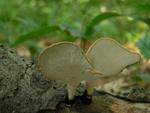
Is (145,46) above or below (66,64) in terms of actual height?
above

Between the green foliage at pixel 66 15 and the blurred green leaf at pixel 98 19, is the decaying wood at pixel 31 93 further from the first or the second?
the green foliage at pixel 66 15

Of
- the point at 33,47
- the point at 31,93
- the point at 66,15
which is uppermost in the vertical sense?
the point at 66,15

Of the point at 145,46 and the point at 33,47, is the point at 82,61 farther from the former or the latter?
the point at 33,47

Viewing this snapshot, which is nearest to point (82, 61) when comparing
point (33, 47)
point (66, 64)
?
point (66, 64)

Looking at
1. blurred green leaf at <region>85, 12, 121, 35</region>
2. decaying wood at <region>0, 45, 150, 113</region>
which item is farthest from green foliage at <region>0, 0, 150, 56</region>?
decaying wood at <region>0, 45, 150, 113</region>

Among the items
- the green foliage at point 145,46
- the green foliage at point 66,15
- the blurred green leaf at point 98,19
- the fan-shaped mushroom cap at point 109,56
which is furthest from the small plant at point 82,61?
the green foliage at point 66,15

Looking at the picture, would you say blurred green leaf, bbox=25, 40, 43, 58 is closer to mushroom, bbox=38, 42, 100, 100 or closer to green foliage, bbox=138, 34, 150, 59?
green foliage, bbox=138, 34, 150, 59
